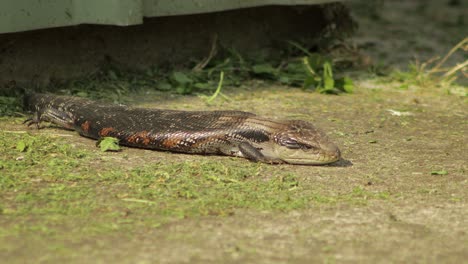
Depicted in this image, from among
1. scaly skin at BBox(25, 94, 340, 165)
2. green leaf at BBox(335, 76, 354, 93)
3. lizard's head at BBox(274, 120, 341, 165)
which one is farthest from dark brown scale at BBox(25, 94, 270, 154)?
green leaf at BBox(335, 76, 354, 93)

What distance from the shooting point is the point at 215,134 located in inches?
223

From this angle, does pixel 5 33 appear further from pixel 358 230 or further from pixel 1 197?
pixel 358 230

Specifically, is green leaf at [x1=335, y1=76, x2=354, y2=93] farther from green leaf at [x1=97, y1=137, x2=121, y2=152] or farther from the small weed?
green leaf at [x1=97, y1=137, x2=121, y2=152]

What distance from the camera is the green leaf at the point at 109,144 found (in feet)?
18.5

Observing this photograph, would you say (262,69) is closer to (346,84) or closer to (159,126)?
(346,84)

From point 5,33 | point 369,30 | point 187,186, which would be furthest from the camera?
point 369,30

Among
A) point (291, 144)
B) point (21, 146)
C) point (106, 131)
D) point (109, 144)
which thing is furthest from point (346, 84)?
point (21, 146)

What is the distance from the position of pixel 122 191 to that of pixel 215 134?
105 centimetres

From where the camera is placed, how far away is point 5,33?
6.64 metres

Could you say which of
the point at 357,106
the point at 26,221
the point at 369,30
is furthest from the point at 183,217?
the point at 369,30

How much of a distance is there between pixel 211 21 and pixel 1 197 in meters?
4.19

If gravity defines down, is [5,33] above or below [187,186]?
above

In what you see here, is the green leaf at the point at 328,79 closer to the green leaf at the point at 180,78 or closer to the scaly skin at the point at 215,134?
the green leaf at the point at 180,78

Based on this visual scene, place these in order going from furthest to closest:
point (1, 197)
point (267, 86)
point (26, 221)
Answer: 1. point (267, 86)
2. point (1, 197)
3. point (26, 221)
